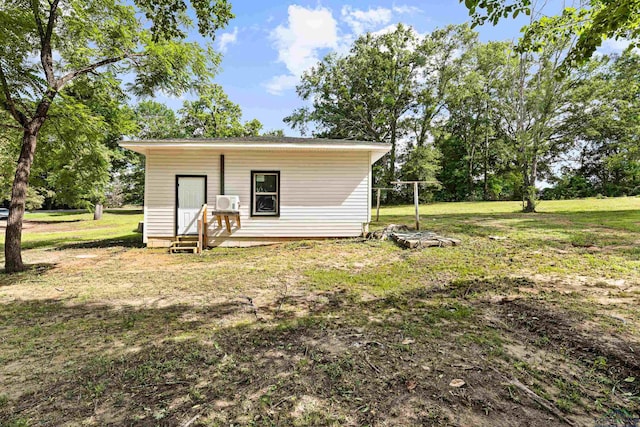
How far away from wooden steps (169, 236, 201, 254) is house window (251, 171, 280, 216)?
5.72 ft

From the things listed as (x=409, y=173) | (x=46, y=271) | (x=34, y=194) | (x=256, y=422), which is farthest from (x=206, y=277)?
(x=34, y=194)

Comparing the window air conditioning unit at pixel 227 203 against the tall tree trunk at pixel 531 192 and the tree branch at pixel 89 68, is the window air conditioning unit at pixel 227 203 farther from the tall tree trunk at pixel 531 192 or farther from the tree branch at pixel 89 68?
the tall tree trunk at pixel 531 192

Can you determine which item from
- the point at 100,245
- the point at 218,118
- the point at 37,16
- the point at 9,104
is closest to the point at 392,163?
the point at 218,118

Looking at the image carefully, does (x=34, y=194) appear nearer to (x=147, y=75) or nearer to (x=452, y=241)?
(x=147, y=75)

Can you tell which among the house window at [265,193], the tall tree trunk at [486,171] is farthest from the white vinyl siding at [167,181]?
the tall tree trunk at [486,171]

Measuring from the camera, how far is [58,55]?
7102 mm

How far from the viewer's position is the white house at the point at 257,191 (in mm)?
8633

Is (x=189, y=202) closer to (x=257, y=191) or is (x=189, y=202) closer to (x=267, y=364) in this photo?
(x=257, y=191)

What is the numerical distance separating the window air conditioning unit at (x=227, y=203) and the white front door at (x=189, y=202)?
0.67 meters

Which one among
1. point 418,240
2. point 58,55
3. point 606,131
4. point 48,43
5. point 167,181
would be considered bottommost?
point 418,240

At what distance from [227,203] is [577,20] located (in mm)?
7776

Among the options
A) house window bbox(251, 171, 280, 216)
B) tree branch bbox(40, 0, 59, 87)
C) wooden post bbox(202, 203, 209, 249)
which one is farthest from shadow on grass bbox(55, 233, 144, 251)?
tree branch bbox(40, 0, 59, 87)

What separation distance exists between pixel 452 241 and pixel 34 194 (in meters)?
27.2

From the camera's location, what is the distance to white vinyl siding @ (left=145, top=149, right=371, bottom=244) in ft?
28.5
